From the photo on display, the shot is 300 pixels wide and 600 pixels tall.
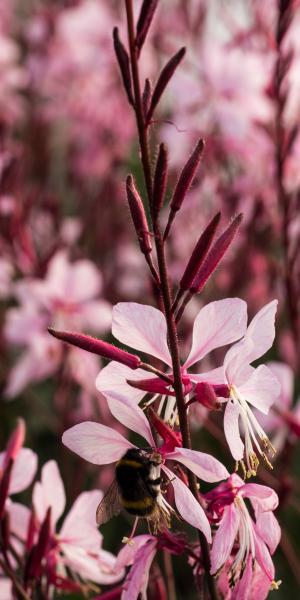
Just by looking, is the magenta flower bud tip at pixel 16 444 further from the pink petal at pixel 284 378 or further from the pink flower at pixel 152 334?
the pink petal at pixel 284 378

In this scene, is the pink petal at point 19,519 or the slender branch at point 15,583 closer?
the slender branch at point 15,583

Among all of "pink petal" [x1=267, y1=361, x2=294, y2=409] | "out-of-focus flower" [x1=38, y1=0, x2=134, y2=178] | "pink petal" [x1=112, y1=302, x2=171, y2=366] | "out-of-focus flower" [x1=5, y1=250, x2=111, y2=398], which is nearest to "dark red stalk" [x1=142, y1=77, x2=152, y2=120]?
"pink petal" [x1=112, y1=302, x2=171, y2=366]

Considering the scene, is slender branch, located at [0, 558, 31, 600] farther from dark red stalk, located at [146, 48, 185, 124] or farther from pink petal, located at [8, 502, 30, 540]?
dark red stalk, located at [146, 48, 185, 124]

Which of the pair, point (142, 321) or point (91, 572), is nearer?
point (142, 321)

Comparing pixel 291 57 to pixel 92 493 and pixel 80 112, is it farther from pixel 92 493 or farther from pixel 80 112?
pixel 80 112

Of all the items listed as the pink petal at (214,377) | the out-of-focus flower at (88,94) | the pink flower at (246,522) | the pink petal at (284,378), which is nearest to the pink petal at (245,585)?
the pink flower at (246,522)

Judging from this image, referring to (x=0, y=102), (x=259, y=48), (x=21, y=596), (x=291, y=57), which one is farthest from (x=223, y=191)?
(x=21, y=596)

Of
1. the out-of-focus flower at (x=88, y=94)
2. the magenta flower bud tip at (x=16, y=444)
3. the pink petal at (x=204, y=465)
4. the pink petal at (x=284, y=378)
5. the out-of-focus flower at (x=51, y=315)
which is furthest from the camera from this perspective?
the out-of-focus flower at (x=88, y=94)
